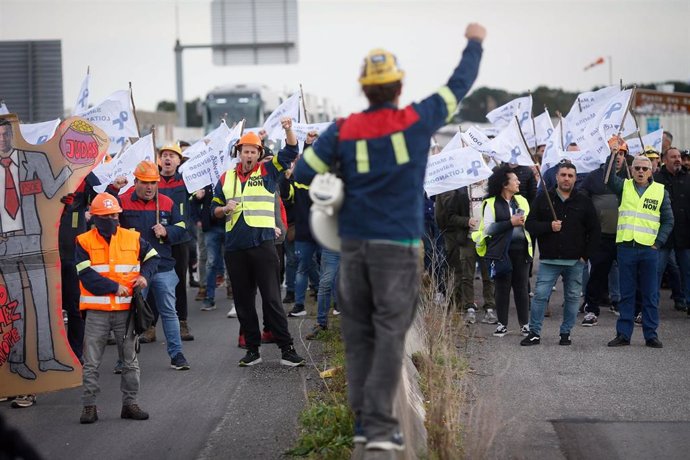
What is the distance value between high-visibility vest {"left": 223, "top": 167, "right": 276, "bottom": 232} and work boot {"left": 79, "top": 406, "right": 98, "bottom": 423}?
2.58m

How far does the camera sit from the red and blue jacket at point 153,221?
11.5m

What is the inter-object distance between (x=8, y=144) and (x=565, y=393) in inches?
209

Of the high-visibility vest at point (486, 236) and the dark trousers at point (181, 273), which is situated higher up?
the high-visibility vest at point (486, 236)

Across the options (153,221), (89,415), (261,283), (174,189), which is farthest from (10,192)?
(174,189)

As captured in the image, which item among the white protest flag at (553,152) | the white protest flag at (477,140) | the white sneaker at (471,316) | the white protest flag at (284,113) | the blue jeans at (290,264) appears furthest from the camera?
the white protest flag at (284,113)

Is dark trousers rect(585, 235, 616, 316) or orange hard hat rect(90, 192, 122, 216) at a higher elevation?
orange hard hat rect(90, 192, 122, 216)

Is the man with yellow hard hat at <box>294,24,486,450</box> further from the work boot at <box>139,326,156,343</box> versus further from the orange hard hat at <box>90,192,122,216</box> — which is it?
the work boot at <box>139,326,156,343</box>

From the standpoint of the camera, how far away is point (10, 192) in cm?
976

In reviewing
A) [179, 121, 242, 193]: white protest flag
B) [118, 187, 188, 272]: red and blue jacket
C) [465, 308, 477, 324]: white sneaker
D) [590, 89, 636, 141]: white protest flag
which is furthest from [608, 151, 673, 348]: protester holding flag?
[179, 121, 242, 193]: white protest flag

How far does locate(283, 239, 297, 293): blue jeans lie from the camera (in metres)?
16.2

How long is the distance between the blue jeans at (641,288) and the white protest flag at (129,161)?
5.54 meters

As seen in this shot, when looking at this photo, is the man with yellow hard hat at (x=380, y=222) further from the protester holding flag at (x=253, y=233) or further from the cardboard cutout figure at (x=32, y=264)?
the protester holding flag at (x=253, y=233)

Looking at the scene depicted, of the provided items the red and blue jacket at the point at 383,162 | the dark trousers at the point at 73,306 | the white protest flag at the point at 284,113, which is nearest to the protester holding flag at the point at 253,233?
the dark trousers at the point at 73,306

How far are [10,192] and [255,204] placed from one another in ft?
7.66
